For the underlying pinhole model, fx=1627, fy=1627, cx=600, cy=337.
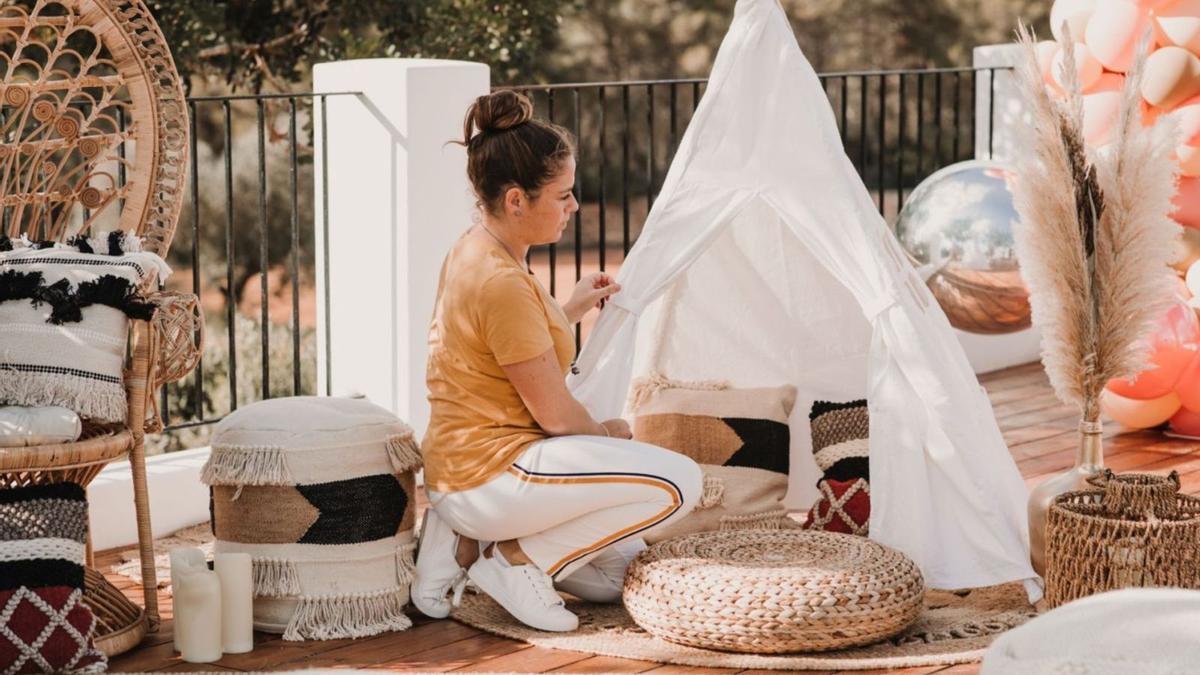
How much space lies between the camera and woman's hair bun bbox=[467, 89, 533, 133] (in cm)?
306

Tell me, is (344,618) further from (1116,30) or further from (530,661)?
(1116,30)

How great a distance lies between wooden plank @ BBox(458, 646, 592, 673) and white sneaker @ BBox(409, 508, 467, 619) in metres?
0.28

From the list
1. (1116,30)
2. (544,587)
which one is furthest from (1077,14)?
(544,587)

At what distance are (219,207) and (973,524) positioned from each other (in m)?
8.58

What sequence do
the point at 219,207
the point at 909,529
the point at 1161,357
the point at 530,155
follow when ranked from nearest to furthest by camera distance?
the point at 530,155, the point at 909,529, the point at 1161,357, the point at 219,207

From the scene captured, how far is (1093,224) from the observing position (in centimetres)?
311

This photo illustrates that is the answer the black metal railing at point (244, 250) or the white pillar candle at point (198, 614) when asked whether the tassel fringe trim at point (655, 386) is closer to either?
the white pillar candle at point (198, 614)

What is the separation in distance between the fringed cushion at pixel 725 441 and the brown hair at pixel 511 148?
2.86 ft

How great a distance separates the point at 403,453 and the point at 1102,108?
2.28m

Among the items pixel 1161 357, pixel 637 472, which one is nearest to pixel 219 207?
pixel 1161 357

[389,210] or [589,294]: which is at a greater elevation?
[389,210]

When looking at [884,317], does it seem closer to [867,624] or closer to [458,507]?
[867,624]

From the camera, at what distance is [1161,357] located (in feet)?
15.1

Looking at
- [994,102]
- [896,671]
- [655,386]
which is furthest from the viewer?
[994,102]
